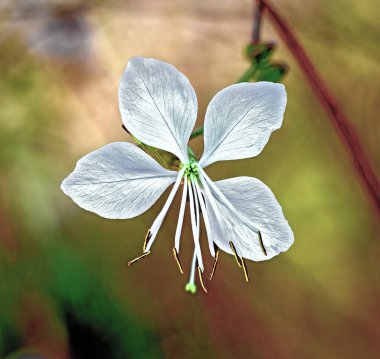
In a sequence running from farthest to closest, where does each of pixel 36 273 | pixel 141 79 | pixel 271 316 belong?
pixel 271 316
pixel 36 273
pixel 141 79

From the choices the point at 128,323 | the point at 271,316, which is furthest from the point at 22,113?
the point at 271,316

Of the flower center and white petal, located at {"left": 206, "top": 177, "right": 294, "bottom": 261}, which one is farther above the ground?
the flower center

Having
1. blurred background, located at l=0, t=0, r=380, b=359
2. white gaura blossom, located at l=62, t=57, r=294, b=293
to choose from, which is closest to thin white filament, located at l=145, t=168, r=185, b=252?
white gaura blossom, located at l=62, t=57, r=294, b=293

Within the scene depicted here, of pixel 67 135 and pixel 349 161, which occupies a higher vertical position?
pixel 67 135

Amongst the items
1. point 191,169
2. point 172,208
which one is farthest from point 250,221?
point 172,208

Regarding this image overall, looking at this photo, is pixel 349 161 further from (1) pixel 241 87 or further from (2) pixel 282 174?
(1) pixel 241 87

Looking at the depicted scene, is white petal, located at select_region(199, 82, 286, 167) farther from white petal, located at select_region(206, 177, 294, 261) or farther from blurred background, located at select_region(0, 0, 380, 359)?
blurred background, located at select_region(0, 0, 380, 359)
